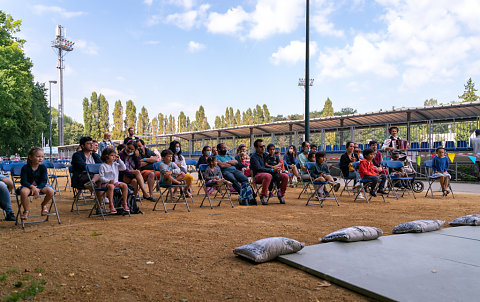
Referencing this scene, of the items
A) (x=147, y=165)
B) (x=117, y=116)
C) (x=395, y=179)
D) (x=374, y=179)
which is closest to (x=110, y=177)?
(x=147, y=165)

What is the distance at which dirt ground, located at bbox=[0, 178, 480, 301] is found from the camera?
9.53 feet

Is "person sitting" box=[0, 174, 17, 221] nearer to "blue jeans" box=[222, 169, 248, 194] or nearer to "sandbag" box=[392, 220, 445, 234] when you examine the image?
"blue jeans" box=[222, 169, 248, 194]

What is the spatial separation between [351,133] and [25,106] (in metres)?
25.1

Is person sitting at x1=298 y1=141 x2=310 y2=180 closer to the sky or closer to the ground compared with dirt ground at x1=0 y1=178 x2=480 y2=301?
closer to the sky

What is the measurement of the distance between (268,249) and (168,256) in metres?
1.07

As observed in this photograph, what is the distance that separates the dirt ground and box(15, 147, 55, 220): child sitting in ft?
1.59

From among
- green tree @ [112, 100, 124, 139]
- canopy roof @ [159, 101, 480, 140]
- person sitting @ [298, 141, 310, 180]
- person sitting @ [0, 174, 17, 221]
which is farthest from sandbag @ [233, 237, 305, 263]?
green tree @ [112, 100, 124, 139]

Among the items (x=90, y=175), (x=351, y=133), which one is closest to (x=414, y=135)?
(x=351, y=133)

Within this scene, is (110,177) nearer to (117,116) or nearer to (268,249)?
(268,249)

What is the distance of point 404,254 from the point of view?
3746mm

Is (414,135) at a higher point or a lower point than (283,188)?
higher

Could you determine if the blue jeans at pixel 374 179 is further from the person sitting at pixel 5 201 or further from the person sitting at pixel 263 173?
the person sitting at pixel 5 201

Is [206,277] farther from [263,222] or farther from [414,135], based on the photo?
[414,135]

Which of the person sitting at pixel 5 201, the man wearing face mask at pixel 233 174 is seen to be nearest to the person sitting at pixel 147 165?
the man wearing face mask at pixel 233 174
